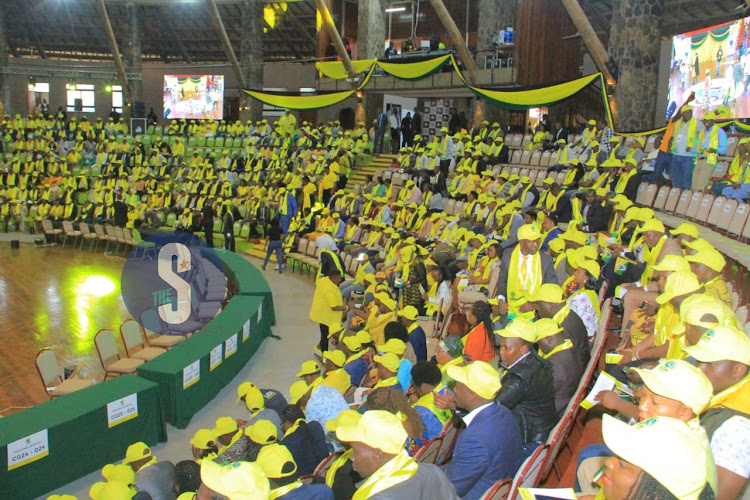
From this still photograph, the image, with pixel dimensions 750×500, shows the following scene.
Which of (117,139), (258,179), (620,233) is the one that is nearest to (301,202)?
(258,179)

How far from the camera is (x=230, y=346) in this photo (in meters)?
8.69

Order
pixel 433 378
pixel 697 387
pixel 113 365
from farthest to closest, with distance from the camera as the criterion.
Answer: pixel 113 365, pixel 433 378, pixel 697 387

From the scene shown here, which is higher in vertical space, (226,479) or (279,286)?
(226,479)

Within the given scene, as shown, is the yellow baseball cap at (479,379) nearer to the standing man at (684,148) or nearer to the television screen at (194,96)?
the standing man at (684,148)

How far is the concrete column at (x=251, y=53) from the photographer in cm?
2909

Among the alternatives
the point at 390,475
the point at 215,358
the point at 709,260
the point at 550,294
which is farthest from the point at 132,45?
the point at 390,475

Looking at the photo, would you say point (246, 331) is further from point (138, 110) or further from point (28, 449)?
point (138, 110)

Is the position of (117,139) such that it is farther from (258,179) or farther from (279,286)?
(279,286)

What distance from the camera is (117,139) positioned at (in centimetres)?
2773

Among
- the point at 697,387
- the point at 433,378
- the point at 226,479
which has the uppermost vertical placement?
the point at 697,387

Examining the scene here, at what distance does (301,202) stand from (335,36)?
19.8ft

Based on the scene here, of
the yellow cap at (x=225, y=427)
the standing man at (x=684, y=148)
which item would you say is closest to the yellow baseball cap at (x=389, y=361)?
the yellow cap at (x=225, y=427)

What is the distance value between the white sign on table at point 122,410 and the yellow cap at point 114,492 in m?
1.97

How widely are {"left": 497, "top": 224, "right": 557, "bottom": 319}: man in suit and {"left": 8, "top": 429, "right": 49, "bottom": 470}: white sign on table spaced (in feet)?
14.1
